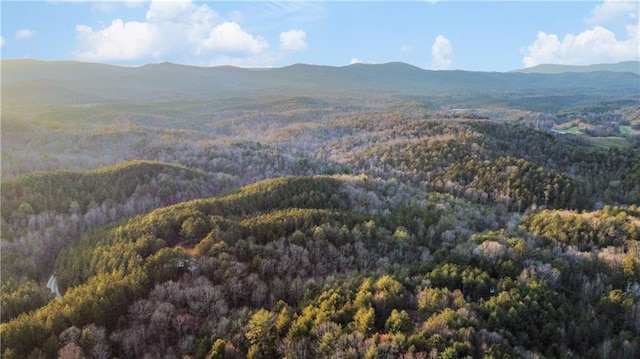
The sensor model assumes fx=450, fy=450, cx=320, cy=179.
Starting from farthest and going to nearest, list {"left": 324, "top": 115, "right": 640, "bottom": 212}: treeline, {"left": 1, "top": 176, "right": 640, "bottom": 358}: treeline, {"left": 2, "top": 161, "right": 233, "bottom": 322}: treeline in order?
1. {"left": 324, "top": 115, "right": 640, "bottom": 212}: treeline
2. {"left": 2, "top": 161, "right": 233, "bottom": 322}: treeline
3. {"left": 1, "top": 176, "right": 640, "bottom": 358}: treeline

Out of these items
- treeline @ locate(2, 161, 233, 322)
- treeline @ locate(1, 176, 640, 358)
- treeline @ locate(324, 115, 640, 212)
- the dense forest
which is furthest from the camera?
treeline @ locate(324, 115, 640, 212)

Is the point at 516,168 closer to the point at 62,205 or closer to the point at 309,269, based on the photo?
the point at 309,269

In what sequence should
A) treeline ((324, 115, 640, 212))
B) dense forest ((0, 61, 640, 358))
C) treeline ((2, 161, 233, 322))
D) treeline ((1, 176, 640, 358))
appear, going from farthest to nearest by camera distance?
treeline ((324, 115, 640, 212)), treeline ((2, 161, 233, 322)), dense forest ((0, 61, 640, 358)), treeline ((1, 176, 640, 358))

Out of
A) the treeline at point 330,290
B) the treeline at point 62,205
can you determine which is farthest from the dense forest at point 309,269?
the treeline at point 62,205

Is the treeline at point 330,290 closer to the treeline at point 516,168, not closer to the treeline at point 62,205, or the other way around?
the treeline at point 62,205

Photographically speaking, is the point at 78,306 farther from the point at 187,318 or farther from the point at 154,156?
the point at 154,156

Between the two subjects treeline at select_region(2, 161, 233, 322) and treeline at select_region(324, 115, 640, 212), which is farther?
treeline at select_region(324, 115, 640, 212)

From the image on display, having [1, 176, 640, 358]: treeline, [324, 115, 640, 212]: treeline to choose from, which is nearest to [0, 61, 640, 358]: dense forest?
[1, 176, 640, 358]: treeline

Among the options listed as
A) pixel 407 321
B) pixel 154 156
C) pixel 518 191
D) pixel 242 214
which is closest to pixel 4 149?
pixel 154 156

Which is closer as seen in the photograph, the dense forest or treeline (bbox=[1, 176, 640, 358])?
treeline (bbox=[1, 176, 640, 358])

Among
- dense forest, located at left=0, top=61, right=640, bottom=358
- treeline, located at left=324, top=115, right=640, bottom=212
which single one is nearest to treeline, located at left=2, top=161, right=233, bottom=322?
dense forest, located at left=0, top=61, right=640, bottom=358

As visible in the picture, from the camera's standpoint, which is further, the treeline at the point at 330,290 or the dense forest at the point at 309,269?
the dense forest at the point at 309,269

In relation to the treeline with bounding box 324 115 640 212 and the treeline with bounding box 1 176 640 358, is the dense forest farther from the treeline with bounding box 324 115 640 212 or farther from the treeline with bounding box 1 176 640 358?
the treeline with bounding box 324 115 640 212
